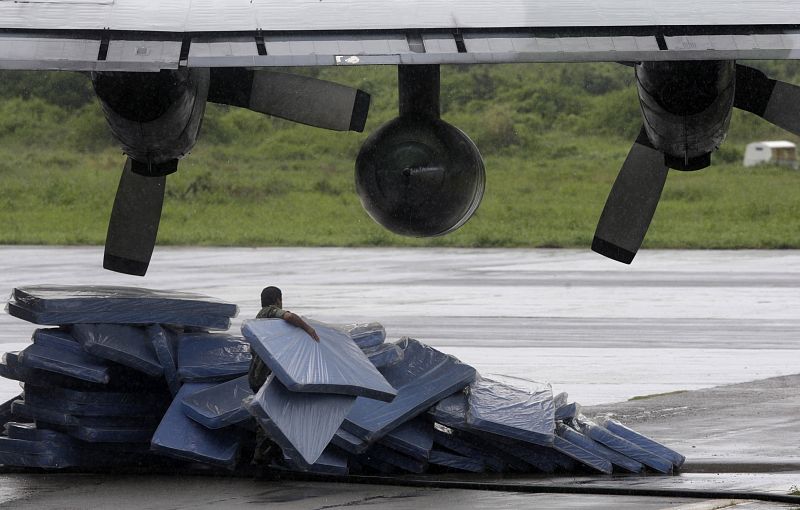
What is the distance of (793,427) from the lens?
1326 cm

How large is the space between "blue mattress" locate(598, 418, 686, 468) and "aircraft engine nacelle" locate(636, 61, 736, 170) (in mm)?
2743

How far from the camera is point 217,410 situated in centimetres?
1125

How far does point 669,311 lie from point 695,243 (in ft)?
55.2

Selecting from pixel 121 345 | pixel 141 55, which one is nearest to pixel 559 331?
pixel 121 345

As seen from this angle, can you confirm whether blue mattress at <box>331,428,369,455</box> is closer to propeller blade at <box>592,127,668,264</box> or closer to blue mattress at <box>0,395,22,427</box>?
propeller blade at <box>592,127,668,264</box>

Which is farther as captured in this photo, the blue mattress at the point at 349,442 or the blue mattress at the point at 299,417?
the blue mattress at the point at 349,442

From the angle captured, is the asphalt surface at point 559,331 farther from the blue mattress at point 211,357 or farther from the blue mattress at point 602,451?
the blue mattress at point 211,357

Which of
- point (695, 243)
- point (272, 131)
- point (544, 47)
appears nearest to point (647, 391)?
point (544, 47)

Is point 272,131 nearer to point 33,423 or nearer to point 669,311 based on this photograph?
point 669,311

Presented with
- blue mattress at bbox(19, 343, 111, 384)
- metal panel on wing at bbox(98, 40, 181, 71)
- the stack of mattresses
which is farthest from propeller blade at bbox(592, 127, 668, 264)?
metal panel on wing at bbox(98, 40, 181, 71)

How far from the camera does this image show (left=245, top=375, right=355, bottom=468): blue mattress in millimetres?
10039

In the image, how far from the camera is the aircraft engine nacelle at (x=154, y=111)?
8781 mm

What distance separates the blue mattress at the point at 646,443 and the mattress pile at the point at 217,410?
1 centimetres

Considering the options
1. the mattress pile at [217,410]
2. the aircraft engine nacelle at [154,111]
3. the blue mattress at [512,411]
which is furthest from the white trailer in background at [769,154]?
the aircraft engine nacelle at [154,111]
